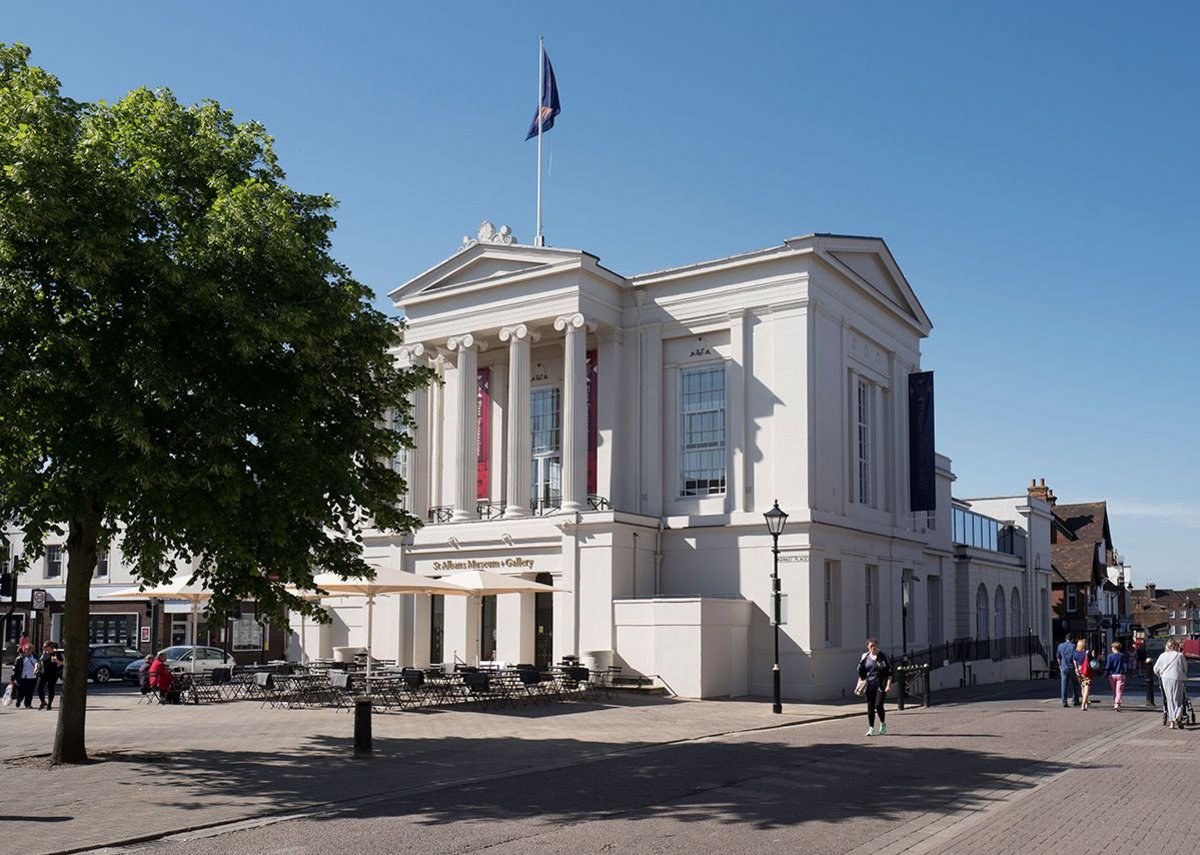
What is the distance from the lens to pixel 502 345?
40.5 m

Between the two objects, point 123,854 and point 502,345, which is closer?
point 123,854

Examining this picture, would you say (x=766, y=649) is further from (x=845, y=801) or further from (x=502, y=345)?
(x=845, y=801)

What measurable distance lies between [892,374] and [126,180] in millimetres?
30373

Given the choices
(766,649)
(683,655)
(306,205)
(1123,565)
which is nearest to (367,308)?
(306,205)

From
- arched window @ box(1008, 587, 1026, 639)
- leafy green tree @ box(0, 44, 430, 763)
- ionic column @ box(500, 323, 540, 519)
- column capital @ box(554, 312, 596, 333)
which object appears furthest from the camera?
arched window @ box(1008, 587, 1026, 639)

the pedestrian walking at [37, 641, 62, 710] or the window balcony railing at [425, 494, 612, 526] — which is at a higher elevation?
the window balcony railing at [425, 494, 612, 526]

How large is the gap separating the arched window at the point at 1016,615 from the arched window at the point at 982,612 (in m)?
4.49

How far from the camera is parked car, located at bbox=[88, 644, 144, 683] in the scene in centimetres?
4300

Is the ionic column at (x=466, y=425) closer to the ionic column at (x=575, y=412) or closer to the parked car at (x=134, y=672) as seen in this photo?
the ionic column at (x=575, y=412)

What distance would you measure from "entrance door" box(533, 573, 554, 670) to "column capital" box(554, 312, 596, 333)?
7674 mm

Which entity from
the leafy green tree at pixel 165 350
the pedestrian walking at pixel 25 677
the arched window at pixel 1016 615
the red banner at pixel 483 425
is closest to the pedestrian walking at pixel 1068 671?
the red banner at pixel 483 425

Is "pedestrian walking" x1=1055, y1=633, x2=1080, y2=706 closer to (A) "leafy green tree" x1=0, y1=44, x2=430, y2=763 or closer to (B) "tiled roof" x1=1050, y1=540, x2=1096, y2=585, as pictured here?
(A) "leafy green tree" x1=0, y1=44, x2=430, y2=763

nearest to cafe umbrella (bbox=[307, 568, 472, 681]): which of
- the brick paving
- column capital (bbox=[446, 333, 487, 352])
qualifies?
the brick paving

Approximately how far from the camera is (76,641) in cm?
1683
